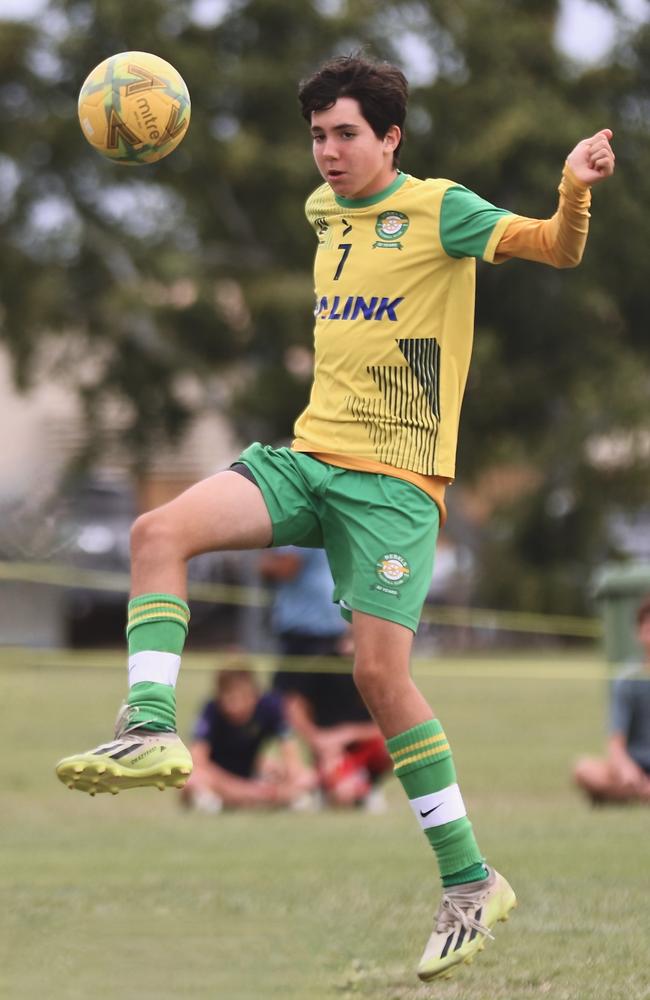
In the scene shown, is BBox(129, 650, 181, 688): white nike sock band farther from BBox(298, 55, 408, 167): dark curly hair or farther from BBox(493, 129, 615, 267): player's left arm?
BBox(298, 55, 408, 167): dark curly hair

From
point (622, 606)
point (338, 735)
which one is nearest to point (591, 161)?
point (338, 735)

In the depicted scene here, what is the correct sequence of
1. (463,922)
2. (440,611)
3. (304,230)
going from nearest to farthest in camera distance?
(463,922) < (304,230) < (440,611)

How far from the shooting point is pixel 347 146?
16.1 ft

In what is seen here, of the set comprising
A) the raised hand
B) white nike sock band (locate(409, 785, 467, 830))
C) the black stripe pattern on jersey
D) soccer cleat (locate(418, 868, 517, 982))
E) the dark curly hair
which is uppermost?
the dark curly hair

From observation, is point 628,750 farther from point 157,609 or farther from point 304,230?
point 304,230

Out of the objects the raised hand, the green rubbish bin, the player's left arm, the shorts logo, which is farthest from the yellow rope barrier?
the raised hand

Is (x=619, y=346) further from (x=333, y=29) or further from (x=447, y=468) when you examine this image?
(x=447, y=468)

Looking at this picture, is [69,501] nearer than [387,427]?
No

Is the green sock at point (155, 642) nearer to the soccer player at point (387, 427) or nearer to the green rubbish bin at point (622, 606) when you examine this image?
the soccer player at point (387, 427)

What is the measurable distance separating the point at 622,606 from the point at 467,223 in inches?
282

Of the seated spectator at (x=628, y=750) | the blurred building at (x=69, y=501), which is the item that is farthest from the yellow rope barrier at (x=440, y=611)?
the seated spectator at (x=628, y=750)

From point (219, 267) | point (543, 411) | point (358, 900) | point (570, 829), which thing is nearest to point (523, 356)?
point (543, 411)

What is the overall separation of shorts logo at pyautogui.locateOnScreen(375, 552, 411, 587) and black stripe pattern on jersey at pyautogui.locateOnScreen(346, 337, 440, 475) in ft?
0.88

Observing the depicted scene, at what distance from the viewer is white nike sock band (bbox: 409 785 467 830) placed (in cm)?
495
